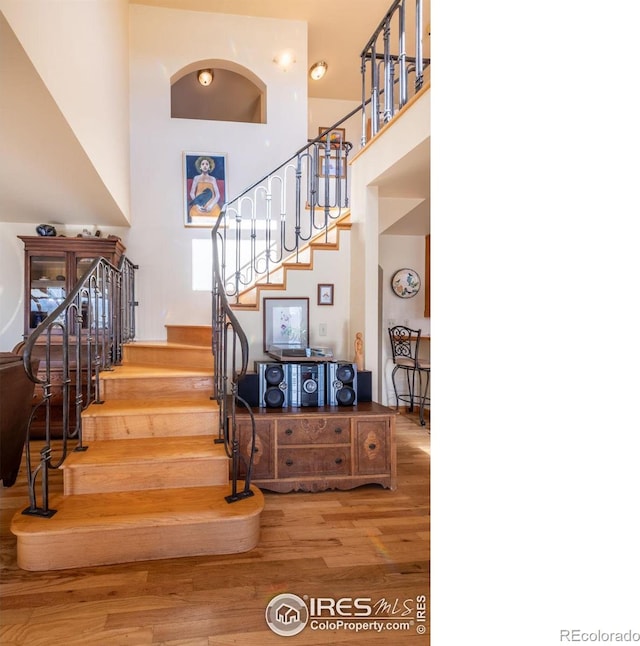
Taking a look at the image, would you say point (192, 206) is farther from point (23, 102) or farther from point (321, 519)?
point (321, 519)

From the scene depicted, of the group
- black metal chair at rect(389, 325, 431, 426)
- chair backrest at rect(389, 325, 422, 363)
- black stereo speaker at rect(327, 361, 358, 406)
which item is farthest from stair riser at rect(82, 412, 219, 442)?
chair backrest at rect(389, 325, 422, 363)

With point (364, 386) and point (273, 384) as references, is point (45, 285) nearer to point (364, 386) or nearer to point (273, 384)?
point (273, 384)

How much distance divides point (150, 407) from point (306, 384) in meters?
1.17

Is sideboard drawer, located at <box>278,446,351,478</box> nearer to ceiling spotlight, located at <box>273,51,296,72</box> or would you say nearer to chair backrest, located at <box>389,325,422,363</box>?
chair backrest, located at <box>389,325,422,363</box>

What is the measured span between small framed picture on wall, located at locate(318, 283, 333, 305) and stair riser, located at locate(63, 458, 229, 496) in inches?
73.4

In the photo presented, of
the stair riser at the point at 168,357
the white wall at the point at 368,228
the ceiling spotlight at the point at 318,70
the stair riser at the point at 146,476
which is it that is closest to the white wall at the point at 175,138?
the ceiling spotlight at the point at 318,70

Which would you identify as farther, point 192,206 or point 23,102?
point 192,206

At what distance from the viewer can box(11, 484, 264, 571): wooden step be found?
242cm

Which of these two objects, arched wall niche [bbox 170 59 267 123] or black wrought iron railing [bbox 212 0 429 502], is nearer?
black wrought iron railing [bbox 212 0 429 502]

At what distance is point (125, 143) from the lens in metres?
5.49

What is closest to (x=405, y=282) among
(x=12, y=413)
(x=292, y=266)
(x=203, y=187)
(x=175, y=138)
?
(x=292, y=266)
